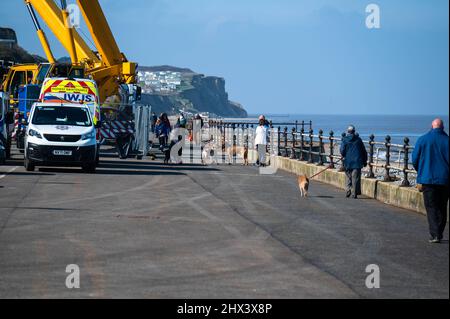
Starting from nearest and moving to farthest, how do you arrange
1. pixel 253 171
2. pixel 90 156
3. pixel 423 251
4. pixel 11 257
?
pixel 11 257
pixel 423 251
pixel 90 156
pixel 253 171

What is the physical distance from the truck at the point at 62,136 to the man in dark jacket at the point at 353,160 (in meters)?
8.19

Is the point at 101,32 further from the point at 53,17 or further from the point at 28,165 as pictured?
the point at 28,165

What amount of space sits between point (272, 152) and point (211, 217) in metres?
21.7

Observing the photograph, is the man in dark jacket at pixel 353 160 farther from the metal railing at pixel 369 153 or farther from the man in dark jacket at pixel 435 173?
the man in dark jacket at pixel 435 173

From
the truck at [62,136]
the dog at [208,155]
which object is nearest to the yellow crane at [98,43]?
the dog at [208,155]

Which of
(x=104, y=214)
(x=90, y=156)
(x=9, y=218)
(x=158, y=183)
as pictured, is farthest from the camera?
(x=90, y=156)

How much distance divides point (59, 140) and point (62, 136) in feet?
0.52

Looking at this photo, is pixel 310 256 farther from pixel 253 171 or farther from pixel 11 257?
pixel 253 171

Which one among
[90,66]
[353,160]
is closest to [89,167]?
[353,160]

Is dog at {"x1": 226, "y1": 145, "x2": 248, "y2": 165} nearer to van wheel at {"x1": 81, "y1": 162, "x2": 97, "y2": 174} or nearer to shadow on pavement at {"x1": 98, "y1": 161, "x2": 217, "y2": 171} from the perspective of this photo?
shadow on pavement at {"x1": 98, "y1": 161, "x2": 217, "y2": 171}

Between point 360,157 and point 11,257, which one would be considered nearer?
point 11,257

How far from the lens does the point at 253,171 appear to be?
3438 centimetres

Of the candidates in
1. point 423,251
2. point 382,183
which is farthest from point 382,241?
point 382,183

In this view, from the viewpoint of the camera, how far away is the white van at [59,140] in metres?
29.1
